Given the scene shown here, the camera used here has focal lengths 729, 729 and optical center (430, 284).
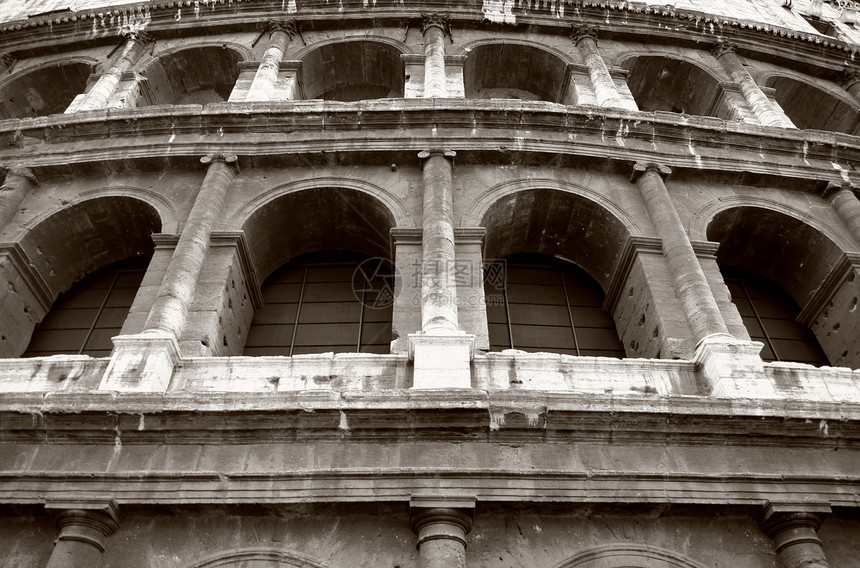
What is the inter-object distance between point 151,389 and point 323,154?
14.4ft

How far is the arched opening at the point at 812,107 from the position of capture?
561 inches

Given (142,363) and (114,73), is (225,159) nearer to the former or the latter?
(142,363)

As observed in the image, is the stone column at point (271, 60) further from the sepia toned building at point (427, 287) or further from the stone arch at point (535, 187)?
the stone arch at point (535, 187)

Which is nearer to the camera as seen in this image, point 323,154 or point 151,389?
point 151,389

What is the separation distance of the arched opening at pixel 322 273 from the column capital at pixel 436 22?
5.33 meters

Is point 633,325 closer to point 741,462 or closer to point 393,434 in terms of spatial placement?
point 741,462

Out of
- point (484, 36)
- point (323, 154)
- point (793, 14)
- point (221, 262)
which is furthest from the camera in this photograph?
point (793, 14)

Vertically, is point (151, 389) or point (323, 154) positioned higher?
point (323, 154)

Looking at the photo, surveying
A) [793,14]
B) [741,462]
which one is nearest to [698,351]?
[741,462]

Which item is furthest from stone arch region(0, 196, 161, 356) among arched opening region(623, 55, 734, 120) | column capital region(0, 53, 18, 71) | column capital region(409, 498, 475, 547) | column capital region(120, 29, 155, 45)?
arched opening region(623, 55, 734, 120)

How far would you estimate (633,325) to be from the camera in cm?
902

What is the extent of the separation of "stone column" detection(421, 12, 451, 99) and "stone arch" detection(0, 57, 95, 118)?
638 centimetres

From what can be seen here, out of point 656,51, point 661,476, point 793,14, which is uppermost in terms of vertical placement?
point 793,14

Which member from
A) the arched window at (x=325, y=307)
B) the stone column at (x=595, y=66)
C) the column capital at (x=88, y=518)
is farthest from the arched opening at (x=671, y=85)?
the column capital at (x=88, y=518)
